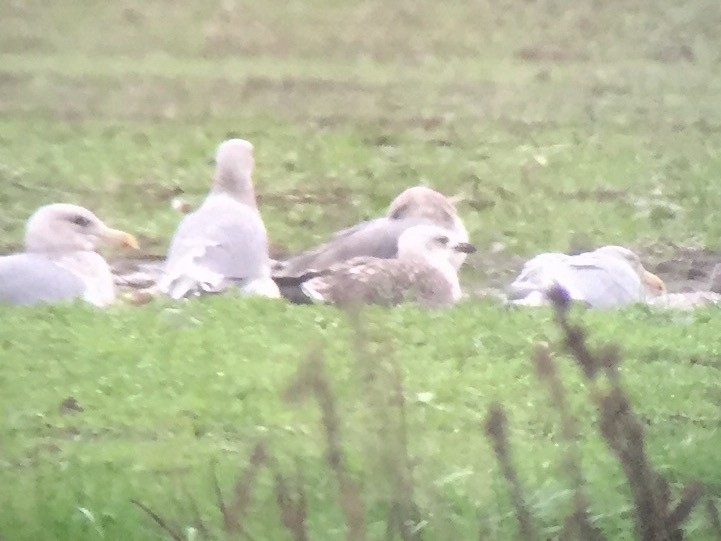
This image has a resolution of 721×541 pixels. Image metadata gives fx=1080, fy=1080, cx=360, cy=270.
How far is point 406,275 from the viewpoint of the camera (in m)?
1.62

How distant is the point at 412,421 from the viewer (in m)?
1.44

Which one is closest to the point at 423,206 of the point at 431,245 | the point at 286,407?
the point at 431,245

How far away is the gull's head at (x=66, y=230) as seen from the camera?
161 cm

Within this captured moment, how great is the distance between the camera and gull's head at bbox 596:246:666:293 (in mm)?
1645

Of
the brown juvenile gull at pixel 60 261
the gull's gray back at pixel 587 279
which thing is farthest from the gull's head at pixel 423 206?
the brown juvenile gull at pixel 60 261

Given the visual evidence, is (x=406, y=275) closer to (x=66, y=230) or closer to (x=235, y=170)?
(x=235, y=170)

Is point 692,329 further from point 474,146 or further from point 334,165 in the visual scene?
point 334,165

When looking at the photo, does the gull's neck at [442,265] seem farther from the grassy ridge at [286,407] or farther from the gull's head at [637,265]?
the gull's head at [637,265]

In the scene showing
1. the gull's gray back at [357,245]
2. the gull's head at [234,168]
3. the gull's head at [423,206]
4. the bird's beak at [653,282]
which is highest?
the gull's head at [234,168]

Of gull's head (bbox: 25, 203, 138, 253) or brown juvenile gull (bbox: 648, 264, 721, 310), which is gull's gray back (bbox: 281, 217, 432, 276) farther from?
brown juvenile gull (bbox: 648, 264, 721, 310)

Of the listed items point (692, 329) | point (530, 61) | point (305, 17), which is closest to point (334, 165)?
point (305, 17)

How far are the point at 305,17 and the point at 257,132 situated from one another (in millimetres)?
206

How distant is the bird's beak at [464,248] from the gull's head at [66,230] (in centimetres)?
49

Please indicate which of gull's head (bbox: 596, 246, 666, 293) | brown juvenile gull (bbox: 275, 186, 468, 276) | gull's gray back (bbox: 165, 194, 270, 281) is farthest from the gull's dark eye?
gull's head (bbox: 596, 246, 666, 293)
